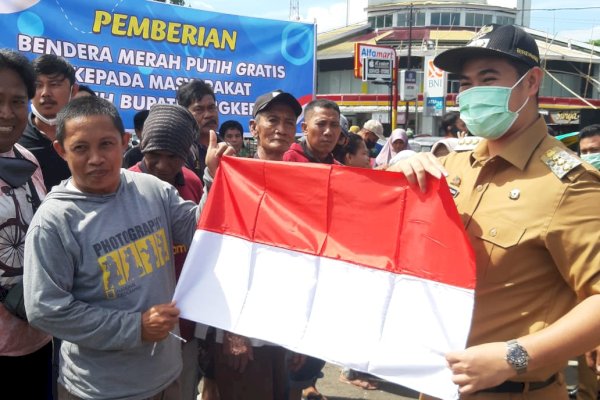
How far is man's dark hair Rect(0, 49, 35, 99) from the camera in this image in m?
2.27

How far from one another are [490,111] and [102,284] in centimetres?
153

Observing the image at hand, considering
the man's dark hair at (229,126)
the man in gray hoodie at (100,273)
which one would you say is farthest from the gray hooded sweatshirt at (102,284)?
the man's dark hair at (229,126)

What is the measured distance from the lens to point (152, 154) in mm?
2740

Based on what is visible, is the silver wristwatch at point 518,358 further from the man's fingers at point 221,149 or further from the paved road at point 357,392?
the paved road at point 357,392

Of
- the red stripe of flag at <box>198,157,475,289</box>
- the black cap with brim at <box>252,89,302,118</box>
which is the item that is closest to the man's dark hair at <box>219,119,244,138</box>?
the black cap with brim at <box>252,89,302,118</box>

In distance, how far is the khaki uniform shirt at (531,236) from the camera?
1.58 meters

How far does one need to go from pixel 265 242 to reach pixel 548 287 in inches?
43.1

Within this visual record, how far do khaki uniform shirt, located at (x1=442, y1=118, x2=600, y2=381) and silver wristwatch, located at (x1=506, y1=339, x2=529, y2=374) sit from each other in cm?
21

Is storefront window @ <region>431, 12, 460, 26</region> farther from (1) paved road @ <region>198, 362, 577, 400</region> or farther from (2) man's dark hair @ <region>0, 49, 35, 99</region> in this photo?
(2) man's dark hair @ <region>0, 49, 35, 99</region>

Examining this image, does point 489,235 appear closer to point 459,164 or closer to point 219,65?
point 459,164

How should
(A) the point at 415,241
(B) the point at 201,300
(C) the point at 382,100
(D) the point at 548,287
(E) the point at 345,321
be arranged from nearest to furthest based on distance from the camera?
(D) the point at 548,287
(A) the point at 415,241
(E) the point at 345,321
(B) the point at 201,300
(C) the point at 382,100

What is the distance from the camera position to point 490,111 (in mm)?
1790

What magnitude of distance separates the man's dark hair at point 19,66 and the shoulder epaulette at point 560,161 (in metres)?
2.13

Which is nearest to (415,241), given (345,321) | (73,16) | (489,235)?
(489,235)
